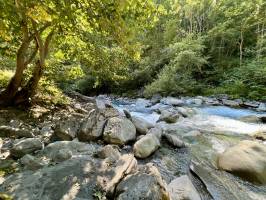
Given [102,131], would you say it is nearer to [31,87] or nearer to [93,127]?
[93,127]

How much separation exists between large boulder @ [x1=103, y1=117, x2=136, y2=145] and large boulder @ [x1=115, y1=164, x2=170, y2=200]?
2.28m

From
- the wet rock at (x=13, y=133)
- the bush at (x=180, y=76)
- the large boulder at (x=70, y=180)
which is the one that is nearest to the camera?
the large boulder at (x=70, y=180)

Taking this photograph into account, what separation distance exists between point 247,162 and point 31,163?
12.0ft

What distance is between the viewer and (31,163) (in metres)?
3.81

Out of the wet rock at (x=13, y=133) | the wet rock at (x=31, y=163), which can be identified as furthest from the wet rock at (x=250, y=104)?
the wet rock at (x=31, y=163)

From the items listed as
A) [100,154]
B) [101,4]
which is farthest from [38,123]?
[101,4]

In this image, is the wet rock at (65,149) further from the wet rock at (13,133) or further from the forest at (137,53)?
the forest at (137,53)

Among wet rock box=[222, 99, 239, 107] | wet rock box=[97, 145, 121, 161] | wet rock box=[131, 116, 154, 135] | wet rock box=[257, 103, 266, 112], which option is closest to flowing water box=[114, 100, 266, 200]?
wet rock box=[131, 116, 154, 135]

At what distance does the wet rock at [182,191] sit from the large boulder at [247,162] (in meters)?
1.28

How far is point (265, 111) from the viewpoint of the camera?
38.9 feet

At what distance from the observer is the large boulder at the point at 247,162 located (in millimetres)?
4418

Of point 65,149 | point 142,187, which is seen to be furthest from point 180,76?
point 142,187

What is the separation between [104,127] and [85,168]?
7.16 ft

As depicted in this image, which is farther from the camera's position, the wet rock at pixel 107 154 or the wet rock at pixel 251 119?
the wet rock at pixel 251 119
